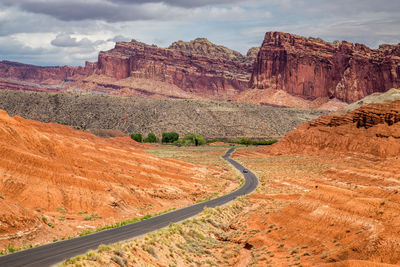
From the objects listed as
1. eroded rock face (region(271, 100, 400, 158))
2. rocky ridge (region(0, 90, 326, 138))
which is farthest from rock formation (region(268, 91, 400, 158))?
rocky ridge (region(0, 90, 326, 138))

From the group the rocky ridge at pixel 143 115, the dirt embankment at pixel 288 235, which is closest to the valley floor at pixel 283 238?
the dirt embankment at pixel 288 235

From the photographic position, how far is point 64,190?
3966 cm

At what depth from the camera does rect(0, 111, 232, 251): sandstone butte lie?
30.0m

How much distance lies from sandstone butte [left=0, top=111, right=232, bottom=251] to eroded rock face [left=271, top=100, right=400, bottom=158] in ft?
150

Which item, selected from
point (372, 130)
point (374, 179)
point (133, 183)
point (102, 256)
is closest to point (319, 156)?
point (372, 130)

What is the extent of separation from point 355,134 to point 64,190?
2984 inches

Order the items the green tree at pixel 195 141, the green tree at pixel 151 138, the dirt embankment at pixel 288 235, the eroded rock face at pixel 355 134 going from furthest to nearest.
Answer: the green tree at pixel 195 141 → the green tree at pixel 151 138 → the eroded rock face at pixel 355 134 → the dirt embankment at pixel 288 235

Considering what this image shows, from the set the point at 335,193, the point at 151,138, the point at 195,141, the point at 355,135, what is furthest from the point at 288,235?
the point at 151,138

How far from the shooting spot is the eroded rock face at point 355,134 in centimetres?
9062

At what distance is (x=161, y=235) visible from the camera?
2920 cm

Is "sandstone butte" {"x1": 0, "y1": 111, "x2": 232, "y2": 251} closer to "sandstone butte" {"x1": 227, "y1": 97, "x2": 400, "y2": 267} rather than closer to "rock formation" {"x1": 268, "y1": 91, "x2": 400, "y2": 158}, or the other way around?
"sandstone butte" {"x1": 227, "y1": 97, "x2": 400, "y2": 267}

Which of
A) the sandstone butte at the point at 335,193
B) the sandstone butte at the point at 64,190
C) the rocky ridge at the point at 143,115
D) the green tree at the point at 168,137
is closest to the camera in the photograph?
the sandstone butte at the point at 335,193

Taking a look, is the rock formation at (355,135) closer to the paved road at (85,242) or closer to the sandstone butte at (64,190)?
the sandstone butte at (64,190)

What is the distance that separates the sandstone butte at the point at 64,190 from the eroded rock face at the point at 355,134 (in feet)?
150
